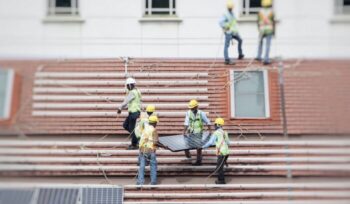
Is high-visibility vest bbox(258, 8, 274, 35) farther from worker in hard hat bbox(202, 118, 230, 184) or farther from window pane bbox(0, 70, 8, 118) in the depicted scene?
window pane bbox(0, 70, 8, 118)

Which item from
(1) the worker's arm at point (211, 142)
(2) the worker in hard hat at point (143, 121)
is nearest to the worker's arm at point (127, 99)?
(2) the worker in hard hat at point (143, 121)

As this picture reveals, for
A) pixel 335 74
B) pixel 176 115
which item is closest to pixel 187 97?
pixel 176 115

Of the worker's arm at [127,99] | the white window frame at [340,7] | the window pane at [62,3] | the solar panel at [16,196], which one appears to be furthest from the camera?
the window pane at [62,3]

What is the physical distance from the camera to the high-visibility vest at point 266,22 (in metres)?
15.6

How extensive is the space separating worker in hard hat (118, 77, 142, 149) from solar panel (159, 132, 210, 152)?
808 mm

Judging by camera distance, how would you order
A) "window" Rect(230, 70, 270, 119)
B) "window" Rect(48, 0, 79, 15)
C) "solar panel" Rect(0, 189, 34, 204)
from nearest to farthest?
"solar panel" Rect(0, 189, 34, 204), "window" Rect(230, 70, 270, 119), "window" Rect(48, 0, 79, 15)

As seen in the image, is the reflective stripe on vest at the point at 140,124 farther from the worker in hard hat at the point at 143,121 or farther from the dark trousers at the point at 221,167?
the dark trousers at the point at 221,167

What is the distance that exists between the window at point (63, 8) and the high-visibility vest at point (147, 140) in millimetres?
4779

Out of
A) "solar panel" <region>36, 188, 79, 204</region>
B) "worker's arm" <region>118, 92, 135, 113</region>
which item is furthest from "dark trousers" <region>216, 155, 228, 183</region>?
"solar panel" <region>36, 188, 79, 204</region>

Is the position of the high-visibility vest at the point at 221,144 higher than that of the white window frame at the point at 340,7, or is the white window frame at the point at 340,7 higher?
the white window frame at the point at 340,7

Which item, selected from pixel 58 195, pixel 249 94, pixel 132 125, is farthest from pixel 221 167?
pixel 58 195

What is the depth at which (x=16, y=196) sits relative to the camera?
13117mm

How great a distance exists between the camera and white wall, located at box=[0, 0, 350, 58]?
52.4 feet

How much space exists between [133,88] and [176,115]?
1510 mm
